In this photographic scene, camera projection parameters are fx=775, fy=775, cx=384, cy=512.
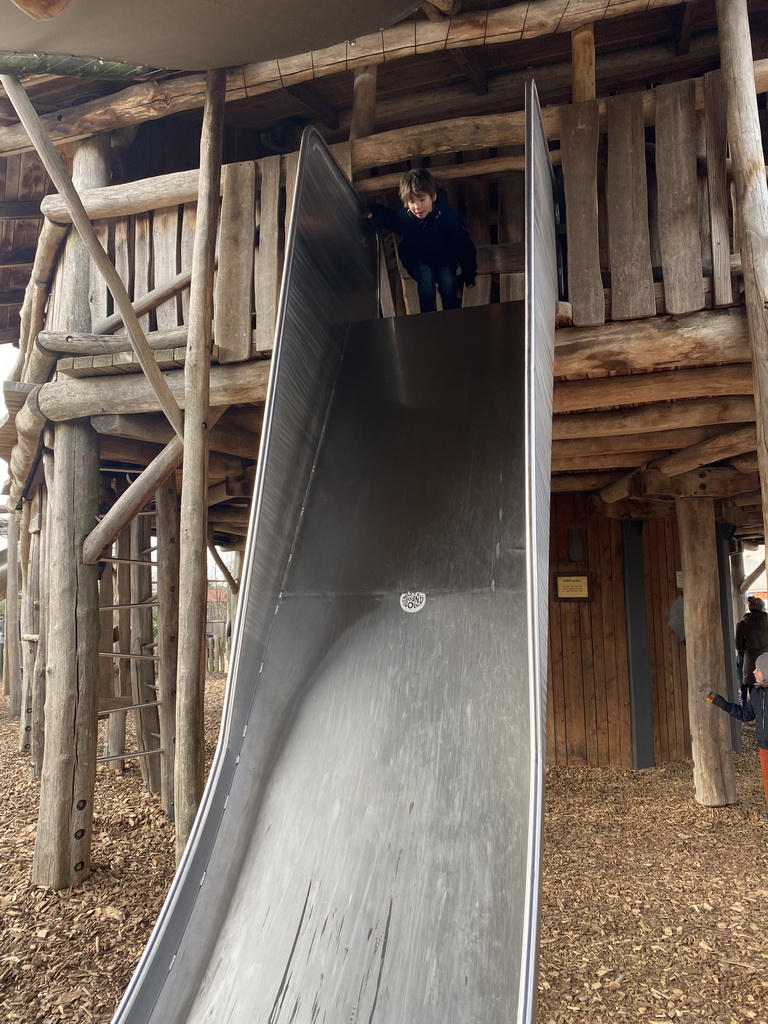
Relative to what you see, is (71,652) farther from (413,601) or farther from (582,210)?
(582,210)

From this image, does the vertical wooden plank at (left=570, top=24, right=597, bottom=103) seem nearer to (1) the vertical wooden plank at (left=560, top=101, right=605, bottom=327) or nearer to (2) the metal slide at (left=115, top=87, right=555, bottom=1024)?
(1) the vertical wooden plank at (left=560, top=101, right=605, bottom=327)

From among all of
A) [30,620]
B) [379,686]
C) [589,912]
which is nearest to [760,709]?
[589,912]

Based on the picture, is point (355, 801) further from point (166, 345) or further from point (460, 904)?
point (166, 345)

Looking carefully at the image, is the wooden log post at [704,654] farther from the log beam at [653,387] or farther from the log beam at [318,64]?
the log beam at [318,64]

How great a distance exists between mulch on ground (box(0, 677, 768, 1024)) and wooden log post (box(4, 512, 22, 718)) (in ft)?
14.7

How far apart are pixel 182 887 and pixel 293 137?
6185 mm

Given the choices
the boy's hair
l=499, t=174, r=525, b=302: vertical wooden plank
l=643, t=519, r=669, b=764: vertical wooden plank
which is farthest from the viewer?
l=643, t=519, r=669, b=764: vertical wooden plank

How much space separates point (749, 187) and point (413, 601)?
98.0 inches

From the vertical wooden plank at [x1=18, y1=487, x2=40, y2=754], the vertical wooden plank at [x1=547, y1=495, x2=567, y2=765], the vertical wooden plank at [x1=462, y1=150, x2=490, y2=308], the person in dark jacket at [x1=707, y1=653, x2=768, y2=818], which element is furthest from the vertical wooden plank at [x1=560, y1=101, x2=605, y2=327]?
the vertical wooden plank at [x1=18, y1=487, x2=40, y2=754]

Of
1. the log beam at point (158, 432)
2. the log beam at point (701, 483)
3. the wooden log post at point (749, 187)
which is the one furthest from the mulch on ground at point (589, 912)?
the log beam at point (158, 432)

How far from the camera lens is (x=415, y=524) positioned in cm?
350

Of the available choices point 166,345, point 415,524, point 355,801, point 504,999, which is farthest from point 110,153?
point 504,999

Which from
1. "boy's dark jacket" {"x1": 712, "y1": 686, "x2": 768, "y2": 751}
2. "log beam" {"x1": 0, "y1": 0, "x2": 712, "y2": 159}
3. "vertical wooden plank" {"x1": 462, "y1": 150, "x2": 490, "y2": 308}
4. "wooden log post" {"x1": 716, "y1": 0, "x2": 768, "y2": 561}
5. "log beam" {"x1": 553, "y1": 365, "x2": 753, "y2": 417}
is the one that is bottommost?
"boy's dark jacket" {"x1": 712, "y1": 686, "x2": 768, "y2": 751}

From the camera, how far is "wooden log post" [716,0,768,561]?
3.47m
